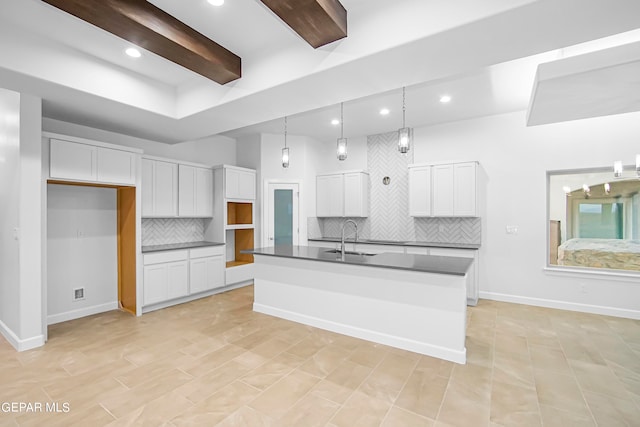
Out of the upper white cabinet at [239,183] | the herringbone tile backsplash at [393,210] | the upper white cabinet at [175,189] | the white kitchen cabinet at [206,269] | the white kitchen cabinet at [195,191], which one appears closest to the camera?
the upper white cabinet at [175,189]

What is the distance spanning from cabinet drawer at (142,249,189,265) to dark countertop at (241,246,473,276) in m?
1.42

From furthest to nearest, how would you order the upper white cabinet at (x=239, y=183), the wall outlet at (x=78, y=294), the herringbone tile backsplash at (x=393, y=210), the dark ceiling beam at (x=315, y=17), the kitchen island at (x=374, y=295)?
the upper white cabinet at (x=239, y=183)
the herringbone tile backsplash at (x=393, y=210)
the wall outlet at (x=78, y=294)
the kitchen island at (x=374, y=295)
the dark ceiling beam at (x=315, y=17)

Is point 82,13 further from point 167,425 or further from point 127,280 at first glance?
point 127,280

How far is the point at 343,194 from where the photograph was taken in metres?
6.11

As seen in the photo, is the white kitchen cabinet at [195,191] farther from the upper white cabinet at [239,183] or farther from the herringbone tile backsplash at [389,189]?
the herringbone tile backsplash at [389,189]

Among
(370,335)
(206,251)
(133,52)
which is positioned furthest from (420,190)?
(133,52)

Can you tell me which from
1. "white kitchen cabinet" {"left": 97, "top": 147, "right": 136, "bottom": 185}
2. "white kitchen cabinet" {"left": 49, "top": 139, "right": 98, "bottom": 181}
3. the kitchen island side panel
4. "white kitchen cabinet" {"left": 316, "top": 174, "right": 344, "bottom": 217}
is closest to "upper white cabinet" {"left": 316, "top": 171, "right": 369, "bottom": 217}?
"white kitchen cabinet" {"left": 316, "top": 174, "right": 344, "bottom": 217}

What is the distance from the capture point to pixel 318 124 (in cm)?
545

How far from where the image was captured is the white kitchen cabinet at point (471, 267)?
461cm

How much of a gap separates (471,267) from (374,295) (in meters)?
2.23

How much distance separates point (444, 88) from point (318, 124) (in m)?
2.26

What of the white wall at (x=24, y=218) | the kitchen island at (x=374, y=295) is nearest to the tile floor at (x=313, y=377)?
the kitchen island at (x=374, y=295)

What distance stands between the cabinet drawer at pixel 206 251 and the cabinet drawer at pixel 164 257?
4.1 inches

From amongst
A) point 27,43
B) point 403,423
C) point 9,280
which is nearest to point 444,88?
point 403,423
